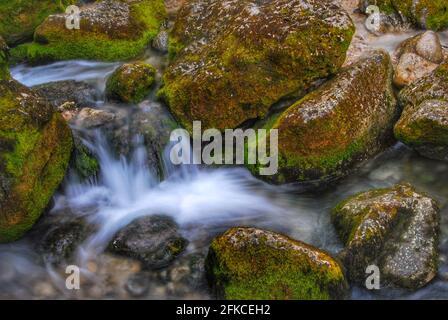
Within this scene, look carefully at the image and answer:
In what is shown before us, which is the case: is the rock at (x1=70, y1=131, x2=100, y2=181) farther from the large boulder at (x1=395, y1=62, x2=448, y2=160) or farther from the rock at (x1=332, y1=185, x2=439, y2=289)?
the large boulder at (x1=395, y1=62, x2=448, y2=160)

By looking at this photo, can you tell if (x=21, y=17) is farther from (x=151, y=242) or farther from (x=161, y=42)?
(x=151, y=242)

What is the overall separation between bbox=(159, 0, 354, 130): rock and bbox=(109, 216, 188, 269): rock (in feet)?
5.47

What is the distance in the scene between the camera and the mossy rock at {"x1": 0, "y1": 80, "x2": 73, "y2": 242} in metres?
6.39

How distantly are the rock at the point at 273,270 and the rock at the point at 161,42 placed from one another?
4824 millimetres

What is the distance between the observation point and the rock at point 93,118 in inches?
310

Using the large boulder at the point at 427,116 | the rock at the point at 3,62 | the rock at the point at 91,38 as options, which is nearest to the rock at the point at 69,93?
the rock at the point at 91,38

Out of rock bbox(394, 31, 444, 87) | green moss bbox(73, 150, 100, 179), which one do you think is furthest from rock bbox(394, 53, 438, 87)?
green moss bbox(73, 150, 100, 179)

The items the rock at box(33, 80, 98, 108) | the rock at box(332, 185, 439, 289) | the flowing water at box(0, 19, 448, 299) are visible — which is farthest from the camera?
the rock at box(33, 80, 98, 108)

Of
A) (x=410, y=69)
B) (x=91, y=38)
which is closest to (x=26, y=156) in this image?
(x=91, y=38)

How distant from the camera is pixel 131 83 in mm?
8195

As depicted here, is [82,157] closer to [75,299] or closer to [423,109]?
[75,299]

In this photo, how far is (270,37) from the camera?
25.1ft

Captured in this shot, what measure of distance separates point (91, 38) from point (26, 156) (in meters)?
3.69

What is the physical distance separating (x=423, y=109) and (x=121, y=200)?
4300mm
